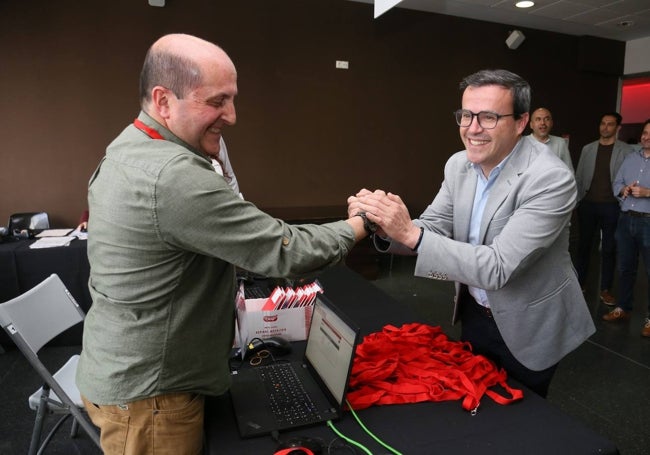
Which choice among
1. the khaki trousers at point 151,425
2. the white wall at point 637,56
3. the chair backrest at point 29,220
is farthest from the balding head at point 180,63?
the white wall at point 637,56

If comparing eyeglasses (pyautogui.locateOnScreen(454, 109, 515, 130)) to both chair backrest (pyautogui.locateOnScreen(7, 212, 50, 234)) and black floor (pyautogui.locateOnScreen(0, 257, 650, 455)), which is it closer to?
black floor (pyautogui.locateOnScreen(0, 257, 650, 455))

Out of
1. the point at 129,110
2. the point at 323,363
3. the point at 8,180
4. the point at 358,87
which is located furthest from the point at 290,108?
the point at 323,363

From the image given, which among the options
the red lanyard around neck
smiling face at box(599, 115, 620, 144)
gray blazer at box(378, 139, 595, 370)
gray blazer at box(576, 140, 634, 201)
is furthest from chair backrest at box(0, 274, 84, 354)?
smiling face at box(599, 115, 620, 144)

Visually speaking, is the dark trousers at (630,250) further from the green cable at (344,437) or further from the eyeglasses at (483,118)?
the green cable at (344,437)

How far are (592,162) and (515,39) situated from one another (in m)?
2.49

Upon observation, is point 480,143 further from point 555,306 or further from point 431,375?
point 431,375

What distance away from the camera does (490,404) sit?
4.14ft

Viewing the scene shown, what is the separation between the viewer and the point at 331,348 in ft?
4.14

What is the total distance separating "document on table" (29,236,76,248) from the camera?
11.3ft

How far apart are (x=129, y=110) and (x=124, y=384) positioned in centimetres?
444

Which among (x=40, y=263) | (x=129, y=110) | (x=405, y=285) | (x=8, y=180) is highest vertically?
(x=129, y=110)

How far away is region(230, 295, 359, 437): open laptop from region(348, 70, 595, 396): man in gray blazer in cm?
38

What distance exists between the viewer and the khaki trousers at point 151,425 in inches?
43.3

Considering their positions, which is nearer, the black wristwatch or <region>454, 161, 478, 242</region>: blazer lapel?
the black wristwatch
